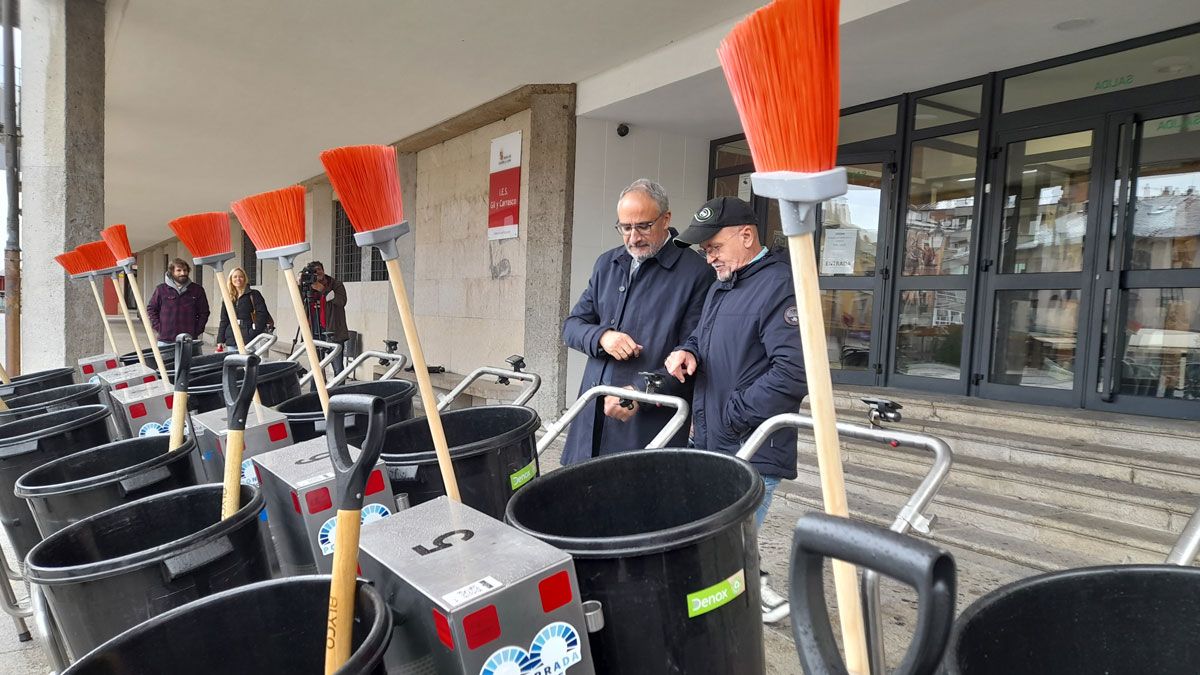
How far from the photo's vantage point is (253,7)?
507cm

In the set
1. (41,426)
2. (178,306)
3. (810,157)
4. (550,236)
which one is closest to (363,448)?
(810,157)

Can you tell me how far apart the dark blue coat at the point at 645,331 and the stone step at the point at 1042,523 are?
228 centimetres

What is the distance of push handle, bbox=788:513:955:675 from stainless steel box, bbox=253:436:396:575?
3.04 ft

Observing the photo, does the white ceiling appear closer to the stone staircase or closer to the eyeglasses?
the eyeglasses

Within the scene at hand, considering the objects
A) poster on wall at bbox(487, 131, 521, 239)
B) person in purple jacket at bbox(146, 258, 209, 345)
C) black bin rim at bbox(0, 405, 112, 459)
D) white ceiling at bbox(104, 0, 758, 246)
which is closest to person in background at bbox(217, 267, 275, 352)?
person in purple jacket at bbox(146, 258, 209, 345)

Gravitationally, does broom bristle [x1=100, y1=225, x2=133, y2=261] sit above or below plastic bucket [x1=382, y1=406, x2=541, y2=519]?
above

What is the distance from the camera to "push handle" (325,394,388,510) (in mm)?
903

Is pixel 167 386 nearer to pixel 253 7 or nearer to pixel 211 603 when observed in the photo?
pixel 211 603

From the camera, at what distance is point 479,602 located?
2.66ft

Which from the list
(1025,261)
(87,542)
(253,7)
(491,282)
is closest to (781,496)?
(1025,261)

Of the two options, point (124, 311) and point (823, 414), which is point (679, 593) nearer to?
point (823, 414)

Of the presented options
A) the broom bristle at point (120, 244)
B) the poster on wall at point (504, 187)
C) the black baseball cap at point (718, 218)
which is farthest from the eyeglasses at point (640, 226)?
the poster on wall at point (504, 187)

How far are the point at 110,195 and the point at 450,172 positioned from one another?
38.8 feet

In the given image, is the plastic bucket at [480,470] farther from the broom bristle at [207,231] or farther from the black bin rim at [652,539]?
the broom bristle at [207,231]
